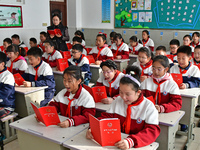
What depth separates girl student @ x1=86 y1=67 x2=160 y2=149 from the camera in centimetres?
160

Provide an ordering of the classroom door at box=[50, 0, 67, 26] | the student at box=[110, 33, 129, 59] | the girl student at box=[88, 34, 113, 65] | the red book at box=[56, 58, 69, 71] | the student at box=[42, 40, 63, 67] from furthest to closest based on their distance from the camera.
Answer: the classroom door at box=[50, 0, 67, 26] → the student at box=[110, 33, 129, 59] → the girl student at box=[88, 34, 113, 65] → the student at box=[42, 40, 63, 67] → the red book at box=[56, 58, 69, 71]

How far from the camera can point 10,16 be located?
20.5 feet

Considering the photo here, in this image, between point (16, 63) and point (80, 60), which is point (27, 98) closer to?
point (16, 63)

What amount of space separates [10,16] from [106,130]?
578cm

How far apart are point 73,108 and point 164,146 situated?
0.92 meters

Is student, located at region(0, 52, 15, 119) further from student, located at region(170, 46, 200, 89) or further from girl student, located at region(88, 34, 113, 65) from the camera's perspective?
girl student, located at region(88, 34, 113, 65)

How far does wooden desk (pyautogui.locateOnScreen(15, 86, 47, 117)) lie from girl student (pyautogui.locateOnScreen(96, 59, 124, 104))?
2.98 feet

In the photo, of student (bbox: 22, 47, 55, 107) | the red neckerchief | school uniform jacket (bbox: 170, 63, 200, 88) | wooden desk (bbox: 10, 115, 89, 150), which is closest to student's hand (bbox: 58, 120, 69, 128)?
wooden desk (bbox: 10, 115, 89, 150)

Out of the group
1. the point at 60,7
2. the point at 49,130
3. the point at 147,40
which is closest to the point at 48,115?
the point at 49,130

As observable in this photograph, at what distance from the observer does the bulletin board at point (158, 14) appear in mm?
6746

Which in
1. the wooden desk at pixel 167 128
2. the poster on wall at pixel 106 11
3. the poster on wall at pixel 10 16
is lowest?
the wooden desk at pixel 167 128

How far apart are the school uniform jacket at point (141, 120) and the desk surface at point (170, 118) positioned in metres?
0.27

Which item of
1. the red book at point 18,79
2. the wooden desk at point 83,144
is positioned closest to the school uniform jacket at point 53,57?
the red book at point 18,79

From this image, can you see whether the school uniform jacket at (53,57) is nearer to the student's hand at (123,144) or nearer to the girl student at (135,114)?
the girl student at (135,114)
